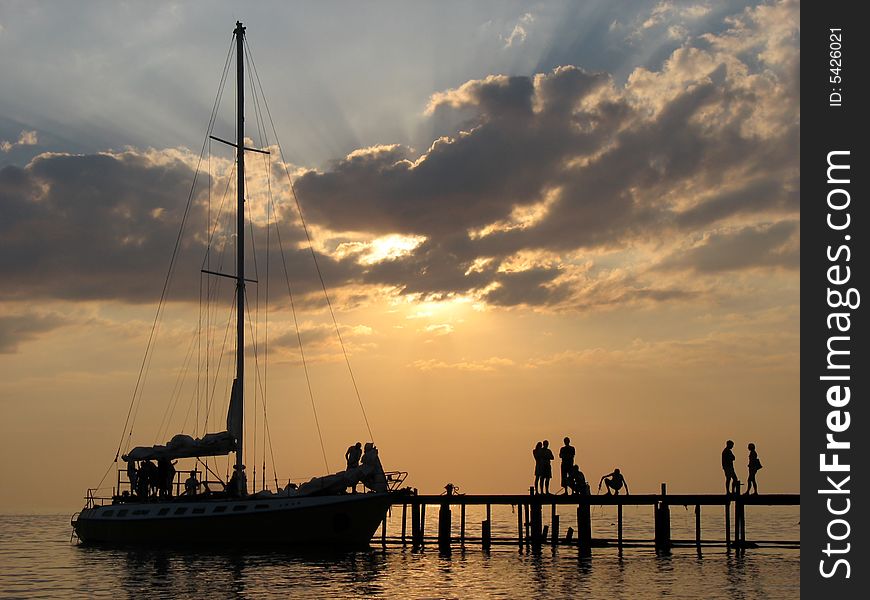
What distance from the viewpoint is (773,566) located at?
50312 millimetres

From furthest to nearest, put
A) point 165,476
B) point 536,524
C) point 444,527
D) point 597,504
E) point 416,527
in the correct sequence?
point 416,527
point 165,476
point 444,527
point 536,524
point 597,504

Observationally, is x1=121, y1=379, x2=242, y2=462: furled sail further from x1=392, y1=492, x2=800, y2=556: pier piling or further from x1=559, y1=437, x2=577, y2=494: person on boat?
x1=559, y1=437, x2=577, y2=494: person on boat

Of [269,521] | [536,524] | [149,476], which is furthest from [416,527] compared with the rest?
[149,476]

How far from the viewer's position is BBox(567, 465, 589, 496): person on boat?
49.5 meters

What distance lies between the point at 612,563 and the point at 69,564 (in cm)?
Answer: 3096

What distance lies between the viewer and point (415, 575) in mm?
46781

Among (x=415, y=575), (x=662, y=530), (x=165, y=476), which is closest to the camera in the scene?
(x=415, y=575)

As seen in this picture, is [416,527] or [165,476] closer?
[165,476]

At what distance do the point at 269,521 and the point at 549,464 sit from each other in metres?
13.8

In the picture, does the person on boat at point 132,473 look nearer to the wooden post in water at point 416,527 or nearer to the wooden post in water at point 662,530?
the wooden post in water at point 416,527

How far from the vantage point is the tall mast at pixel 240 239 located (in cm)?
5469

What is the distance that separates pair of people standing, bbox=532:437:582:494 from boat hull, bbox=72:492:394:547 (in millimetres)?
7510

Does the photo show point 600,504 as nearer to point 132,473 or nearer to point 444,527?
point 444,527
